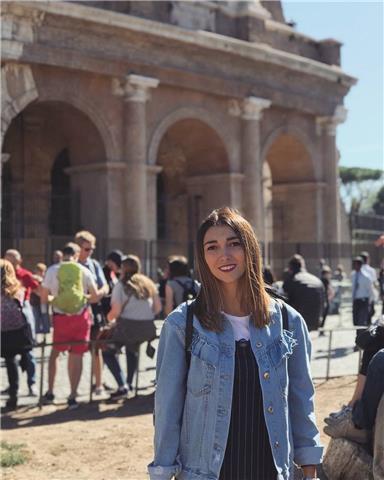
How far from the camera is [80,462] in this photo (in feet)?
20.8

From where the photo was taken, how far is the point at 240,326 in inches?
119

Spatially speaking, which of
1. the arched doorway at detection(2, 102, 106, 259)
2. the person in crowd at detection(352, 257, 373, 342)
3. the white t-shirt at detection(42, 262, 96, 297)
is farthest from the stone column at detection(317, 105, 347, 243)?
the white t-shirt at detection(42, 262, 96, 297)

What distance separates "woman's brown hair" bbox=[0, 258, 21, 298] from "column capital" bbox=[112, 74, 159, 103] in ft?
35.7

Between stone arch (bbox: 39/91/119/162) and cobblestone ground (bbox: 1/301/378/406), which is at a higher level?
stone arch (bbox: 39/91/119/162)

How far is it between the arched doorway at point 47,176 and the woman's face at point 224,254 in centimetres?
1503

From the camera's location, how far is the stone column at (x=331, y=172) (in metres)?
24.8

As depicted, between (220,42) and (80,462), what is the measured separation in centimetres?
1529

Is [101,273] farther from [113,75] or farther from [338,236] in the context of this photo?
[338,236]

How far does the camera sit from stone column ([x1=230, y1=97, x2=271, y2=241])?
2173cm

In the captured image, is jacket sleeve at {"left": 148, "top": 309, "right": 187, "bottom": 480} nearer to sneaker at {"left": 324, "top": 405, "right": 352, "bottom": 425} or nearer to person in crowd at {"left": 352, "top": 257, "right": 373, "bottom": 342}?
sneaker at {"left": 324, "top": 405, "right": 352, "bottom": 425}

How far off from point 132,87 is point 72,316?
10969mm

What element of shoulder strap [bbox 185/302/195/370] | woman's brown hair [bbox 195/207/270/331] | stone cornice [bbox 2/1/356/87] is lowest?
shoulder strap [bbox 185/302/195/370]

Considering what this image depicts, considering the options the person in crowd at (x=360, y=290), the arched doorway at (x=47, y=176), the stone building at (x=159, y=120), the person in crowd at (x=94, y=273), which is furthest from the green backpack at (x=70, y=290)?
the arched doorway at (x=47, y=176)

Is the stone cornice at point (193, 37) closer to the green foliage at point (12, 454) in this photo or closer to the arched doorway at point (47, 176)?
the arched doorway at point (47, 176)
